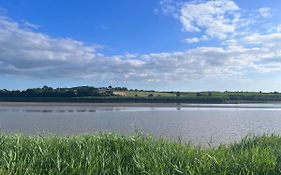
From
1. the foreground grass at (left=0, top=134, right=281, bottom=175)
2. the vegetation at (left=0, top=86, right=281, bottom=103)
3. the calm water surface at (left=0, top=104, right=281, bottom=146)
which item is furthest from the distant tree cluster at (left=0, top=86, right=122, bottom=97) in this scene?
the foreground grass at (left=0, top=134, right=281, bottom=175)

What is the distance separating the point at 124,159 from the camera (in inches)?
382

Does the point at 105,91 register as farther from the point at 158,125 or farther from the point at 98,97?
the point at 158,125

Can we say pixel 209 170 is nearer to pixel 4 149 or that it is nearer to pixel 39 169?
pixel 39 169

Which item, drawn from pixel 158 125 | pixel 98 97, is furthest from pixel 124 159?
pixel 98 97

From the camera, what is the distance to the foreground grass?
832 centimetres

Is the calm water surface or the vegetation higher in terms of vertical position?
the vegetation

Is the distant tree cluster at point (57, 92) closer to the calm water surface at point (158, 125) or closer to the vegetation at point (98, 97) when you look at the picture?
the vegetation at point (98, 97)

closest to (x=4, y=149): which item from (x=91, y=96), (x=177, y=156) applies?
(x=177, y=156)

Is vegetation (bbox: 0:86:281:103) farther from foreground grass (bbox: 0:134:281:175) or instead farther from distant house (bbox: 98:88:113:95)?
foreground grass (bbox: 0:134:281:175)

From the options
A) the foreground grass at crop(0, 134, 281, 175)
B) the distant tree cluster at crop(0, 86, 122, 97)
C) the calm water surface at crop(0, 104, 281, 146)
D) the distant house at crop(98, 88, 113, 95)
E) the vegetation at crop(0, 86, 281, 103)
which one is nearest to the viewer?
the foreground grass at crop(0, 134, 281, 175)

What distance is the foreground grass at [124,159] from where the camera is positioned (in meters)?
8.32

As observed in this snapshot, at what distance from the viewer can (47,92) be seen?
271 feet

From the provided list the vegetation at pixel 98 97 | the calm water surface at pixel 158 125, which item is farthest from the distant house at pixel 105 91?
the calm water surface at pixel 158 125

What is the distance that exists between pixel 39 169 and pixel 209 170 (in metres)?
3.58
